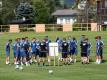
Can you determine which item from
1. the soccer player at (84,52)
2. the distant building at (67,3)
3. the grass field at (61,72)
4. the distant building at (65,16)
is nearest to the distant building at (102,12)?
the soccer player at (84,52)

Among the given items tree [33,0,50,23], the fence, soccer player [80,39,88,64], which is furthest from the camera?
tree [33,0,50,23]

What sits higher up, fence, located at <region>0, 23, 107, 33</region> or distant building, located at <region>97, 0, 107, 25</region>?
distant building, located at <region>97, 0, 107, 25</region>

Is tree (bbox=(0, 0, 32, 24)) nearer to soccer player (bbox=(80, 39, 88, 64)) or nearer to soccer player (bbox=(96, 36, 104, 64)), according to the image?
soccer player (bbox=(96, 36, 104, 64))

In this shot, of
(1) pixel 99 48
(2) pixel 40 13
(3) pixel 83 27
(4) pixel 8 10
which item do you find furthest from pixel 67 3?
(1) pixel 99 48

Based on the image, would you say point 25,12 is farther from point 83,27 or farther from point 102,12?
point 83,27

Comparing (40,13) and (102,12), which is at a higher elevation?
(102,12)

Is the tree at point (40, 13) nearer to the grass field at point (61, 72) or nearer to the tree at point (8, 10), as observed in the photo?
the tree at point (8, 10)

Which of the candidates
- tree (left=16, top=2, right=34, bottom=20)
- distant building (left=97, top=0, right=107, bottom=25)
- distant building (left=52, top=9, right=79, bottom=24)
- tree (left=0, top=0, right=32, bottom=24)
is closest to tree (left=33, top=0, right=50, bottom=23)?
tree (left=16, top=2, right=34, bottom=20)

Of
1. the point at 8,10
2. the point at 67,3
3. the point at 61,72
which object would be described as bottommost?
the point at 61,72

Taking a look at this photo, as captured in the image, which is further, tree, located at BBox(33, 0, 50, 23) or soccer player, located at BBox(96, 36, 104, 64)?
tree, located at BBox(33, 0, 50, 23)

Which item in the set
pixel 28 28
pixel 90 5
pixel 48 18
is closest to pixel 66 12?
pixel 48 18

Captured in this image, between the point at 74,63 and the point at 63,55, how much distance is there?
1135 mm

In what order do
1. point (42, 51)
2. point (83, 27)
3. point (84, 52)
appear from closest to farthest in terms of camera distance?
point (42, 51) → point (84, 52) → point (83, 27)

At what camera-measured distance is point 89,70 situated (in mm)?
33062
